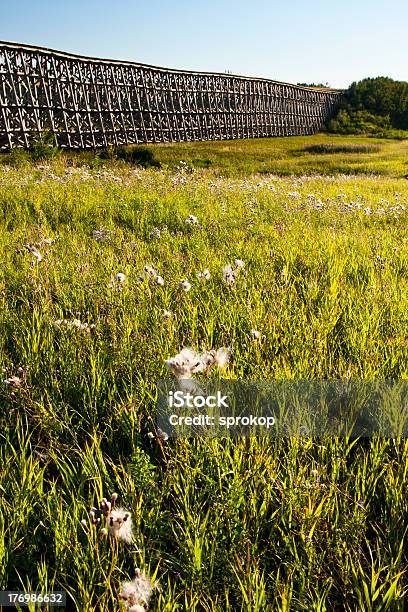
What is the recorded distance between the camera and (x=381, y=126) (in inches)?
2208

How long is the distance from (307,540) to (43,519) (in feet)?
2.77

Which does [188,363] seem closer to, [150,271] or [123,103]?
[150,271]

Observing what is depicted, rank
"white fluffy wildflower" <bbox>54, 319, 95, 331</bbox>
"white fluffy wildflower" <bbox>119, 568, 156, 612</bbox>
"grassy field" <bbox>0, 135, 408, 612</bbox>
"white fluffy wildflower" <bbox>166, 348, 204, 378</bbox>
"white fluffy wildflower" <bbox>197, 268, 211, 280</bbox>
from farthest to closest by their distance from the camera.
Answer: "white fluffy wildflower" <bbox>197, 268, 211, 280</bbox>, "white fluffy wildflower" <bbox>54, 319, 95, 331</bbox>, "white fluffy wildflower" <bbox>166, 348, 204, 378</bbox>, "grassy field" <bbox>0, 135, 408, 612</bbox>, "white fluffy wildflower" <bbox>119, 568, 156, 612</bbox>

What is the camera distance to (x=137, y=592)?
1.24 m

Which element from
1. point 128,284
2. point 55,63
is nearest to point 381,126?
point 55,63

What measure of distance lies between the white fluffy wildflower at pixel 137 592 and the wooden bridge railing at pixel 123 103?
2662 cm

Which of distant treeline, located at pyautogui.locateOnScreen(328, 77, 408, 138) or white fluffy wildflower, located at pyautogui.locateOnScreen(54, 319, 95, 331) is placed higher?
distant treeline, located at pyautogui.locateOnScreen(328, 77, 408, 138)

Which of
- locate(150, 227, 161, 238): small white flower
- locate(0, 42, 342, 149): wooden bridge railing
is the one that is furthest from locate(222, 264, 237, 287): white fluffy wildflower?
locate(0, 42, 342, 149): wooden bridge railing

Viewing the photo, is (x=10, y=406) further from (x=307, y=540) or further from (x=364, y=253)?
(x=364, y=253)

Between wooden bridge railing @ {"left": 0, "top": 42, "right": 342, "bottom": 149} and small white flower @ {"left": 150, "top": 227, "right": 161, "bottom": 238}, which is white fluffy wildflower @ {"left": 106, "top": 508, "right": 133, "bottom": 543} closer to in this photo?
small white flower @ {"left": 150, "top": 227, "right": 161, "bottom": 238}

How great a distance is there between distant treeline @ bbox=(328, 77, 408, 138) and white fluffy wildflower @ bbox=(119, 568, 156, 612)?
57.7 m

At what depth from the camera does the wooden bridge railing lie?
84.2 feet

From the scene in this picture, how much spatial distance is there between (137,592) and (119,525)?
0.17 meters

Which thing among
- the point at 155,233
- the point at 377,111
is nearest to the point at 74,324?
the point at 155,233
